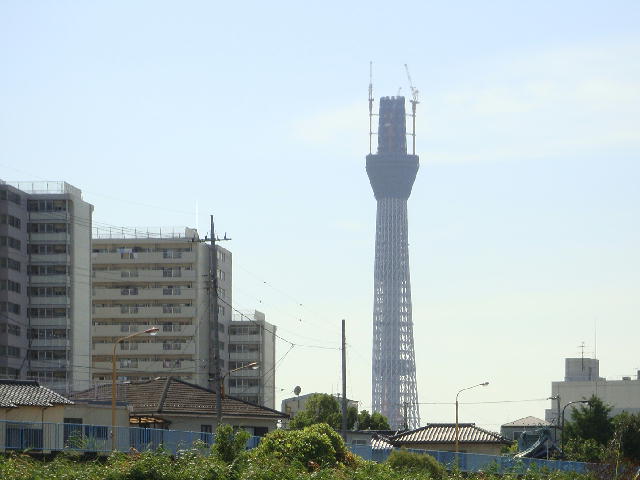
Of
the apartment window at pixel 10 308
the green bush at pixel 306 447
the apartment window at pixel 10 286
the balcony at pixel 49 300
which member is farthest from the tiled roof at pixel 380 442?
the balcony at pixel 49 300

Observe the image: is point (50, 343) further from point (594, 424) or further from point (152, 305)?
point (594, 424)

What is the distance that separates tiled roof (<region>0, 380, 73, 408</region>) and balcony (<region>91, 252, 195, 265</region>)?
10091 cm

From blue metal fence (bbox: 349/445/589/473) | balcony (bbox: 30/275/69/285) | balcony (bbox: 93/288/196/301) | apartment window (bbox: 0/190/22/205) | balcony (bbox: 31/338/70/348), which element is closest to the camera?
blue metal fence (bbox: 349/445/589/473)

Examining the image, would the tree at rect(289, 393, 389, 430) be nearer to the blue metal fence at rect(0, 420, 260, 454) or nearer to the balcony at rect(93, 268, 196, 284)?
the balcony at rect(93, 268, 196, 284)

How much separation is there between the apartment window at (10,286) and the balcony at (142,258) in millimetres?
27446

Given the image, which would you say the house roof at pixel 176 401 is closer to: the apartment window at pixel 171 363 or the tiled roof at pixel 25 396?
the tiled roof at pixel 25 396

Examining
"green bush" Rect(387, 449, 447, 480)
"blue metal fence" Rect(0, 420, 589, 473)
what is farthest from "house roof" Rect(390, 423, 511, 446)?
"green bush" Rect(387, 449, 447, 480)

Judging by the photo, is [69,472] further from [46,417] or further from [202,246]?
[202,246]

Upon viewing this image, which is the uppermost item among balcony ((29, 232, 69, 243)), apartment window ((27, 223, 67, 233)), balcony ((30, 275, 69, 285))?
apartment window ((27, 223, 67, 233))

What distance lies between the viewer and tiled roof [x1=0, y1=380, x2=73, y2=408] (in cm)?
6031

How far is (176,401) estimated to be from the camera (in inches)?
3199

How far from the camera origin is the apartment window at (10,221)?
138000mm

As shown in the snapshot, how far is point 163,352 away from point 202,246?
15.2 m

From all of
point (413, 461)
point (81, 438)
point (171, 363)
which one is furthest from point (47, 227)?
point (81, 438)
